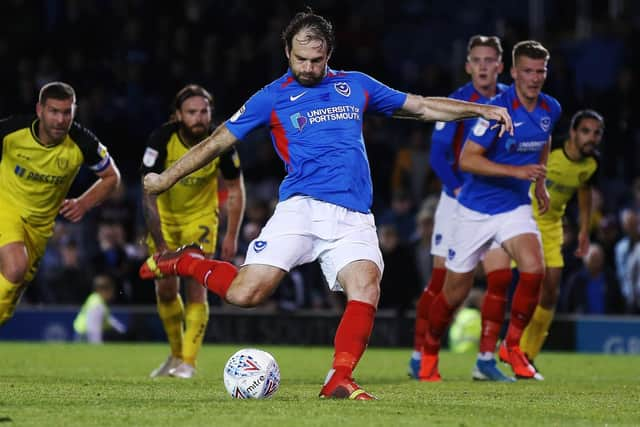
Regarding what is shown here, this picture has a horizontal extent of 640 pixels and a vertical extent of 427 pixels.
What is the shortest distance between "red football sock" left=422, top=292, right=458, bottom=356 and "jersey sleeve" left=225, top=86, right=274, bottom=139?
328 centimetres

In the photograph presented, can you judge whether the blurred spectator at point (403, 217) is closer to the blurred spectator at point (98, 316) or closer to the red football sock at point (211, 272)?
the blurred spectator at point (98, 316)

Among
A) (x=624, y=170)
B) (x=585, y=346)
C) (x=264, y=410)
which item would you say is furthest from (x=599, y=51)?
(x=264, y=410)

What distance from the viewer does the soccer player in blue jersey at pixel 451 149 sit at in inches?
430

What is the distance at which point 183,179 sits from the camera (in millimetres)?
10633

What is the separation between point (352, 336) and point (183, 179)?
3623mm

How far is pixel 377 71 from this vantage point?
2078cm

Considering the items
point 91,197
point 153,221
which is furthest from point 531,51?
point 91,197

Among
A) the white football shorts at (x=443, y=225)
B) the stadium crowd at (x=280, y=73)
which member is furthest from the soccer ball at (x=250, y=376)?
the stadium crowd at (x=280, y=73)

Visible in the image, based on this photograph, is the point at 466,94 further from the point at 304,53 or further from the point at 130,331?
the point at 130,331

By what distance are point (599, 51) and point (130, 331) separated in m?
8.82

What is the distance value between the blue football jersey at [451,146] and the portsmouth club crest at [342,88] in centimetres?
337

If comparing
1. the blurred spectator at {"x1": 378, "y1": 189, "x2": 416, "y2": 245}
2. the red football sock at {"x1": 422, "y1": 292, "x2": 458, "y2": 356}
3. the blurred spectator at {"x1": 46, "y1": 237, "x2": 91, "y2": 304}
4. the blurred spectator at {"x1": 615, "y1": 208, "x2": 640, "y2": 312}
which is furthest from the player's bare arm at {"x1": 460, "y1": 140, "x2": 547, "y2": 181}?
the blurred spectator at {"x1": 46, "y1": 237, "x2": 91, "y2": 304}

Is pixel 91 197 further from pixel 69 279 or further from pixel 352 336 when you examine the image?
pixel 69 279

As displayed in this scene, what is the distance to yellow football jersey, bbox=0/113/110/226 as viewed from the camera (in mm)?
10016
